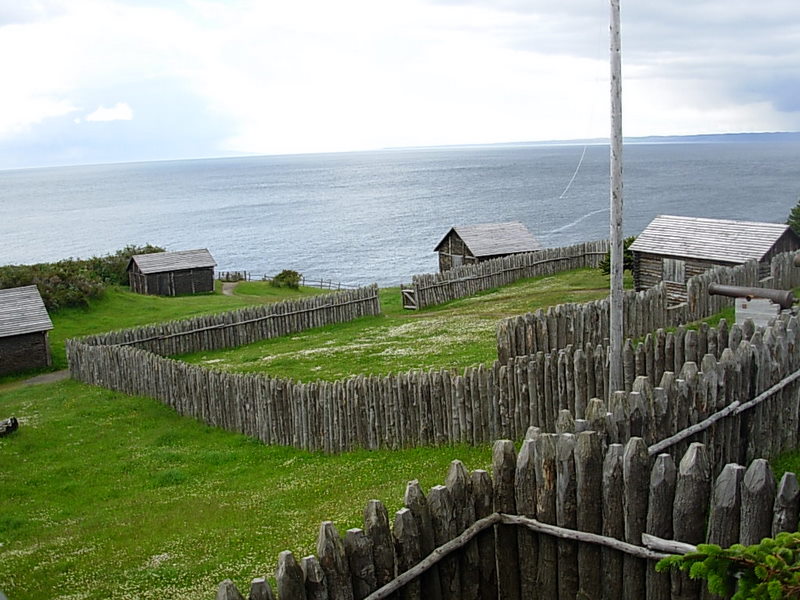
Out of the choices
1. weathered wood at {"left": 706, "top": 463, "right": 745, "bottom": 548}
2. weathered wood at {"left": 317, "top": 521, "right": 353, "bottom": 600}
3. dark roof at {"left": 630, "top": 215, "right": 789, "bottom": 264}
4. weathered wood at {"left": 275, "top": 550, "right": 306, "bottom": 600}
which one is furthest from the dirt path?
weathered wood at {"left": 706, "top": 463, "right": 745, "bottom": 548}

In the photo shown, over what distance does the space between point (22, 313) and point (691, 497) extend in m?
27.2

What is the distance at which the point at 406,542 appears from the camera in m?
6.36

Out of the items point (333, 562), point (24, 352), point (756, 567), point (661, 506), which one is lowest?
point (24, 352)

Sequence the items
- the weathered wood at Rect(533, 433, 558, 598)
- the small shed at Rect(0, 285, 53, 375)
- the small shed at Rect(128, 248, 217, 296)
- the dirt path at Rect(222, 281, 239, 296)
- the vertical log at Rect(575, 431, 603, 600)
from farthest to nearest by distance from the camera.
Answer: the dirt path at Rect(222, 281, 239, 296), the small shed at Rect(128, 248, 217, 296), the small shed at Rect(0, 285, 53, 375), the weathered wood at Rect(533, 433, 558, 598), the vertical log at Rect(575, 431, 603, 600)

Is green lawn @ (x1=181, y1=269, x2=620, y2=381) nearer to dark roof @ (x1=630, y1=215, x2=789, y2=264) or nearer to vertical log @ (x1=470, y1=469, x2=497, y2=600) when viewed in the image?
dark roof @ (x1=630, y1=215, x2=789, y2=264)

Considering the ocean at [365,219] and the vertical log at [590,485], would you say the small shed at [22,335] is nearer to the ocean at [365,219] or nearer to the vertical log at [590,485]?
the vertical log at [590,485]

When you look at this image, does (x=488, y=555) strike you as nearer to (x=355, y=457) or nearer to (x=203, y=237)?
(x=355, y=457)

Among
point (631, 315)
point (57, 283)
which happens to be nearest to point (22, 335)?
point (57, 283)

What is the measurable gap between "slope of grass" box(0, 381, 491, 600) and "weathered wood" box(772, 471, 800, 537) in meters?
5.50

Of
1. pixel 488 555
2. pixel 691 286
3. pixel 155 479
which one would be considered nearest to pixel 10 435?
pixel 155 479

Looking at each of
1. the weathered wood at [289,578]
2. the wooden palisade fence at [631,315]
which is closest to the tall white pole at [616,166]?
the wooden palisade fence at [631,315]

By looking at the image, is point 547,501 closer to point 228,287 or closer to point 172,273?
Answer: point 172,273

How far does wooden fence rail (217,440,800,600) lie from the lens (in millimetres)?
5730

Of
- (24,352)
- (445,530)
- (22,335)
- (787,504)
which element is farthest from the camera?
(24,352)
